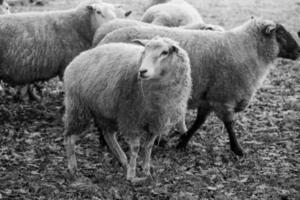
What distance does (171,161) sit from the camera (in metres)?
6.97

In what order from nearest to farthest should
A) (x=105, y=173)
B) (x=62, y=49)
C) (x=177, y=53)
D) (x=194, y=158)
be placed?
(x=177, y=53), (x=105, y=173), (x=194, y=158), (x=62, y=49)

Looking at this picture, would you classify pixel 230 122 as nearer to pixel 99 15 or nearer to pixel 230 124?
pixel 230 124

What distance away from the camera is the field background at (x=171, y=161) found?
18.7 feet

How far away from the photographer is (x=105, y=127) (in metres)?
6.30

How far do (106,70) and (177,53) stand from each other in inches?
33.8

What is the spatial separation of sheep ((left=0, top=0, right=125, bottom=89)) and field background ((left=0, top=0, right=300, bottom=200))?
731mm

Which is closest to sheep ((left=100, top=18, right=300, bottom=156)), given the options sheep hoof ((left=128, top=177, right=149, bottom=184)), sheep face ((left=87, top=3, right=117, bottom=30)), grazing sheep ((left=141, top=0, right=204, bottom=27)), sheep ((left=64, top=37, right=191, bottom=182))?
sheep ((left=64, top=37, right=191, bottom=182))

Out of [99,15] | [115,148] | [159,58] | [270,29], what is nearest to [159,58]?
[159,58]

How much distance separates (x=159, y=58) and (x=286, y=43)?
2.77m

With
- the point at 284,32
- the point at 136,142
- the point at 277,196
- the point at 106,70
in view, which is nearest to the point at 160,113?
the point at 136,142

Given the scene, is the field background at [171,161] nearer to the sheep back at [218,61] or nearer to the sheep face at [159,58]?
the sheep back at [218,61]

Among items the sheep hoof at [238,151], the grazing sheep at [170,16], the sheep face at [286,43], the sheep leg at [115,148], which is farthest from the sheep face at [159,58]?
the grazing sheep at [170,16]

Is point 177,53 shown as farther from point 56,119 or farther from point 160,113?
point 56,119

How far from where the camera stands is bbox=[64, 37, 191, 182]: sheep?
566 cm
